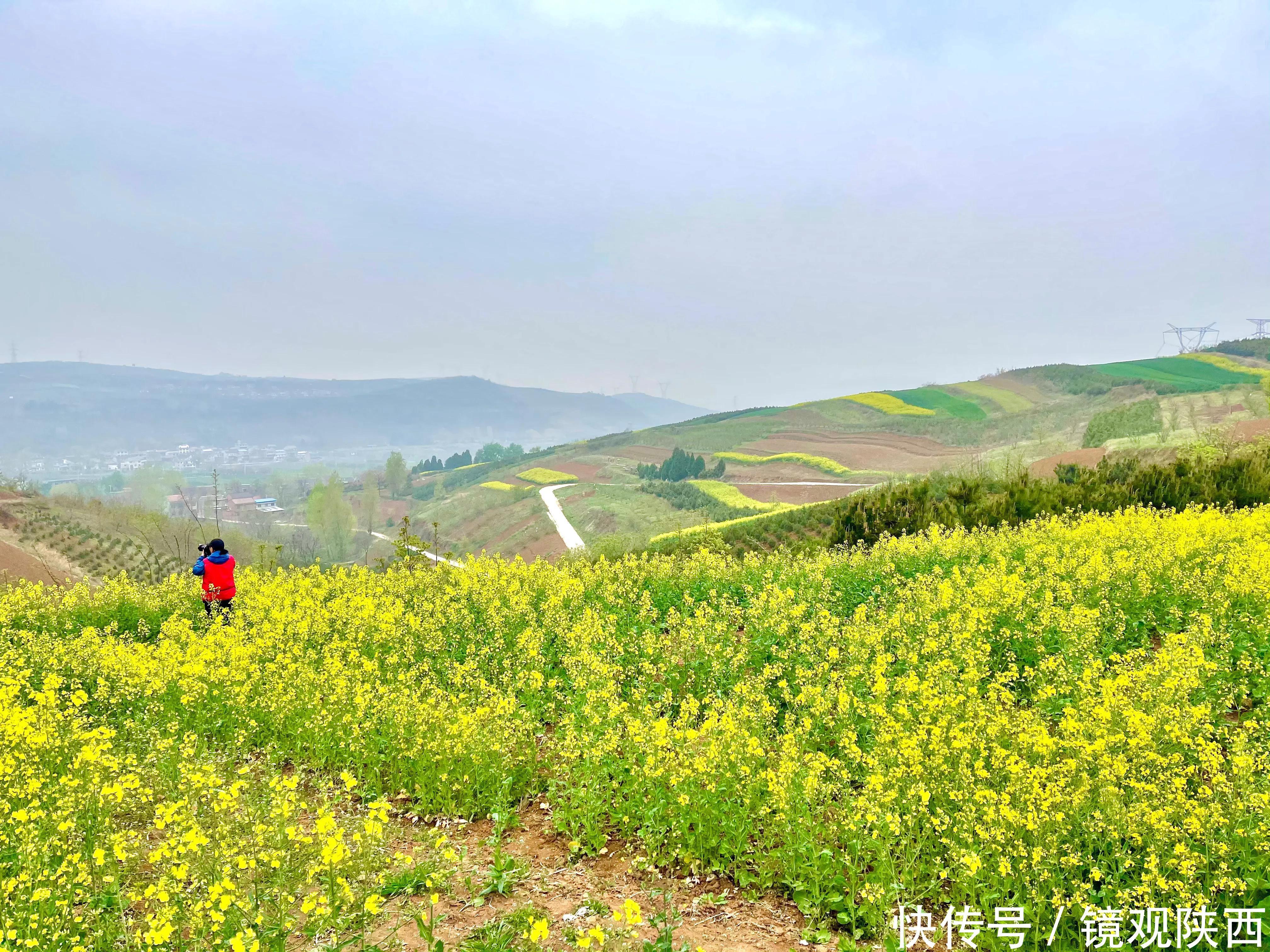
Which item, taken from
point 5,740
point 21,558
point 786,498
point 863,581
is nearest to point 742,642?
point 863,581

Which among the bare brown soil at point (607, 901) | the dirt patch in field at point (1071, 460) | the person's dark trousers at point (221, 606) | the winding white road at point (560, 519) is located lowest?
the winding white road at point (560, 519)

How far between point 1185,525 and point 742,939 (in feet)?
41.5

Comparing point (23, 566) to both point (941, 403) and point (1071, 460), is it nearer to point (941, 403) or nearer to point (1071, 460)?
point (1071, 460)

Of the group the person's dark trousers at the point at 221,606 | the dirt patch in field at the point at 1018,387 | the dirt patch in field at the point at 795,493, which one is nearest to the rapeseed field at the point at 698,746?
the person's dark trousers at the point at 221,606

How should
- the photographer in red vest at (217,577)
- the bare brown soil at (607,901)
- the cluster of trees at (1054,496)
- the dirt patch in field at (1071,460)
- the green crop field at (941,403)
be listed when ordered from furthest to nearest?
the green crop field at (941,403), the dirt patch in field at (1071,460), the cluster of trees at (1054,496), the photographer in red vest at (217,577), the bare brown soil at (607,901)

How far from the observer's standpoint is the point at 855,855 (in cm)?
537

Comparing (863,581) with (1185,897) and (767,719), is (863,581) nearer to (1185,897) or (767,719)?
(767,719)

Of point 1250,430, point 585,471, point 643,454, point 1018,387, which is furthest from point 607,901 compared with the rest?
point 1018,387

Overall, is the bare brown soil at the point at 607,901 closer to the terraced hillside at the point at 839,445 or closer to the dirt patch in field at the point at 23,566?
the terraced hillside at the point at 839,445

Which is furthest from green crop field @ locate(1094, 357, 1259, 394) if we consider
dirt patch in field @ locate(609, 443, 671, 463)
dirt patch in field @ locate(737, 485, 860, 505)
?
dirt patch in field @ locate(609, 443, 671, 463)

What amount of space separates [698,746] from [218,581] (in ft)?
41.7

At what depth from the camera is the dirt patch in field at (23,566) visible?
3472 cm

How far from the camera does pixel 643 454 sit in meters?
125

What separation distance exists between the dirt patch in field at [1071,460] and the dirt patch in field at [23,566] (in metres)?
52.3
